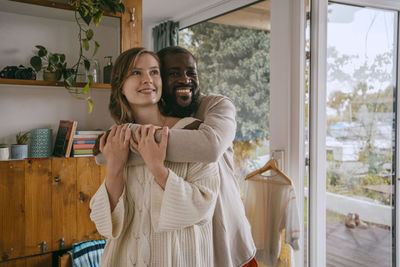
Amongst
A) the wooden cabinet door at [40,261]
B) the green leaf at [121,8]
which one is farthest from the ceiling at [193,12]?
the wooden cabinet door at [40,261]

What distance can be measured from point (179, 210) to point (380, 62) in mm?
1962

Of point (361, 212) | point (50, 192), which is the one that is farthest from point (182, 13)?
point (361, 212)

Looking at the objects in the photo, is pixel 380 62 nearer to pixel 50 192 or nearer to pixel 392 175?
pixel 392 175

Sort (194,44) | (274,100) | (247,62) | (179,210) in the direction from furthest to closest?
(194,44)
(247,62)
(274,100)
(179,210)

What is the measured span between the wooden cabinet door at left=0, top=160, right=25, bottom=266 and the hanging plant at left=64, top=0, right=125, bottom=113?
0.58 meters

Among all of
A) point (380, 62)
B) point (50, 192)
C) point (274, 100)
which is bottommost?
point (50, 192)

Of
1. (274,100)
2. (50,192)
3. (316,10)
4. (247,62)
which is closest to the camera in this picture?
(50,192)

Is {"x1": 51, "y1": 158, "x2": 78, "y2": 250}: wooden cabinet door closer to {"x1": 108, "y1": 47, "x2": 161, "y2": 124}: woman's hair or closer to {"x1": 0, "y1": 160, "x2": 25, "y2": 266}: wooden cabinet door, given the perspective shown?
{"x1": 0, "y1": 160, "x2": 25, "y2": 266}: wooden cabinet door

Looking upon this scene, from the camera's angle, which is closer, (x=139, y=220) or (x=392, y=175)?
(x=139, y=220)

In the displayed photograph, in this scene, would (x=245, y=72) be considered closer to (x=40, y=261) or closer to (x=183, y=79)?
(x=183, y=79)

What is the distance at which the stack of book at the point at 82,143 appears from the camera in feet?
7.24

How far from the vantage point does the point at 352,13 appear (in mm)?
2270

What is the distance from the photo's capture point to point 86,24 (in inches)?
92.6

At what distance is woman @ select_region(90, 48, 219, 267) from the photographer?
1.00 metres
